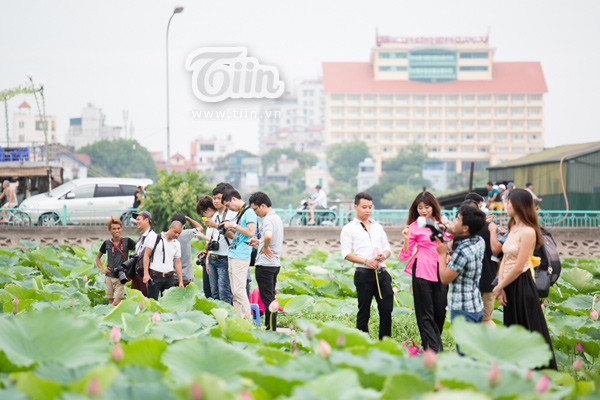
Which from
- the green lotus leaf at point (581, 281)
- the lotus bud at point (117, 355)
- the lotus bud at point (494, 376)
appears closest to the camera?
the lotus bud at point (494, 376)

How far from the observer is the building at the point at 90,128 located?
102 metres

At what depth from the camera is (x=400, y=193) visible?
79312 millimetres

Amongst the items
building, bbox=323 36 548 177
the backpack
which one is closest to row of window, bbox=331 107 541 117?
building, bbox=323 36 548 177

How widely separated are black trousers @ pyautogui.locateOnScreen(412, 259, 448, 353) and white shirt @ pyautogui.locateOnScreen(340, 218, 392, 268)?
432mm

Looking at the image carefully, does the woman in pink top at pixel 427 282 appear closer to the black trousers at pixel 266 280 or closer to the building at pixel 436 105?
the black trousers at pixel 266 280

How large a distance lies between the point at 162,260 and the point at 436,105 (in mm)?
98932

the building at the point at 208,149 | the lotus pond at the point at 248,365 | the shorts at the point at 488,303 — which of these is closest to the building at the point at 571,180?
the shorts at the point at 488,303

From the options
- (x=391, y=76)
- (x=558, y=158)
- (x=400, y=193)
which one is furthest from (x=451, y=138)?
(x=558, y=158)

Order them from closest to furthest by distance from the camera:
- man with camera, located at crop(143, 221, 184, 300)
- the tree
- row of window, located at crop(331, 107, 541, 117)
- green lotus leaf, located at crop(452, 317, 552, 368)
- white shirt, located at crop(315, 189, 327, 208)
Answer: green lotus leaf, located at crop(452, 317, 552, 368) → man with camera, located at crop(143, 221, 184, 300) → white shirt, located at crop(315, 189, 327, 208) → the tree → row of window, located at crop(331, 107, 541, 117)

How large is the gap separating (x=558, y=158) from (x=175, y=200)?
1067cm

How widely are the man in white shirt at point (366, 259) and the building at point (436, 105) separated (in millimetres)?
93488

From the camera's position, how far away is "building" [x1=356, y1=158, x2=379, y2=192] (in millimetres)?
90625

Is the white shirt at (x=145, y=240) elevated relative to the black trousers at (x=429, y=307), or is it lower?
elevated

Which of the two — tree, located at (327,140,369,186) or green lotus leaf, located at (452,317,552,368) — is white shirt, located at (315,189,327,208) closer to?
green lotus leaf, located at (452,317,552,368)
